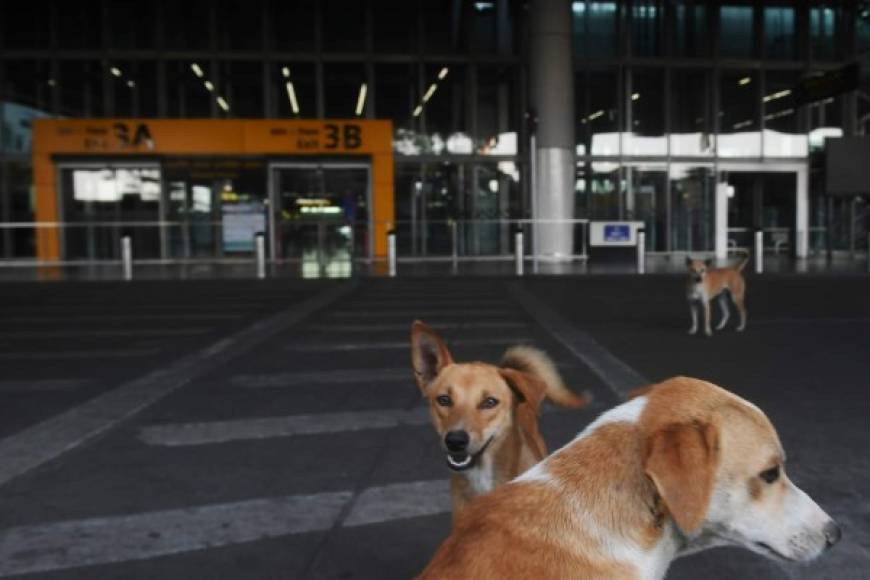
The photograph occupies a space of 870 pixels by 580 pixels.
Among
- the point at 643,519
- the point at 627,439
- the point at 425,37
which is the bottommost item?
the point at 643,519

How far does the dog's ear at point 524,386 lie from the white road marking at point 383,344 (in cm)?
630

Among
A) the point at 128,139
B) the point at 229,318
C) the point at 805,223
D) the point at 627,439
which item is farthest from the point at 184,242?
the point at 627,439

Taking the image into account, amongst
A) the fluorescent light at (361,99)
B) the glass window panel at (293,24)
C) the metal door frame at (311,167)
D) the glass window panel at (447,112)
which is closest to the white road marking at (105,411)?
the metal door frame at (311,167)

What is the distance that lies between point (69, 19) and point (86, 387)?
24579 mm

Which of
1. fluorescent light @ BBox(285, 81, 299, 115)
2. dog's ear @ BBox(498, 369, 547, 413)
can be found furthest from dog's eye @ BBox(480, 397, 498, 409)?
fluorescent light @ BBox(285, 81, 299, 115)

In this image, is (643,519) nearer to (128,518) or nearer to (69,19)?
(128,518)

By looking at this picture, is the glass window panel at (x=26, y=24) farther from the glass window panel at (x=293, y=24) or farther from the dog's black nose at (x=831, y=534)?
the dog's black nose at (x=831, y=534)

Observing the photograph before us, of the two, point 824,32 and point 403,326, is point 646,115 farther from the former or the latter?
point 403,326

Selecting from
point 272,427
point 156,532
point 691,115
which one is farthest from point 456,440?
point 691,115

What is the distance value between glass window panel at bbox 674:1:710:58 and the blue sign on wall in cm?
1030

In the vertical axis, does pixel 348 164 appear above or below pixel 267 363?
above

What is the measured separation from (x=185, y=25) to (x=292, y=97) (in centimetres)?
424

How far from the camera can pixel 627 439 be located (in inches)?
76.7

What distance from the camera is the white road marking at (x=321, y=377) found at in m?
7.99
